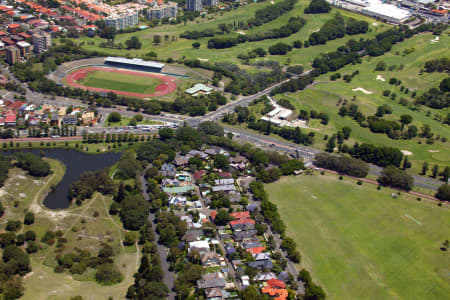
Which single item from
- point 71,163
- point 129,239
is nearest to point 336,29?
point 71,163

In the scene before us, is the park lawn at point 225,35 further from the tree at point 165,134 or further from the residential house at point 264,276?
the residential house at point 264,276

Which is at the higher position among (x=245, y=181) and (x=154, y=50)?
(x=154, y=50)

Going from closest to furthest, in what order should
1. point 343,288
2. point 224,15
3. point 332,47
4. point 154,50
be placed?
point 343,288 < point 154,50 < point 332,47 < point 224,15

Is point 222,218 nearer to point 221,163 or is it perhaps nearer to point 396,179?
point 221,163

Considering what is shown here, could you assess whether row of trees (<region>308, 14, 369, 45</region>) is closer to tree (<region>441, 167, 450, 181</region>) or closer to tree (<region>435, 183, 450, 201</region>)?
tree (<region>441, 167, 450, 181</region>)

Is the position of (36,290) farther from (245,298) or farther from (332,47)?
(332,47)

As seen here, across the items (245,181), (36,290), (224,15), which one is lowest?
(36,290)

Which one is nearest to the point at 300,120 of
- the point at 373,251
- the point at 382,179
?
the point at 382,179
